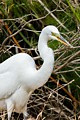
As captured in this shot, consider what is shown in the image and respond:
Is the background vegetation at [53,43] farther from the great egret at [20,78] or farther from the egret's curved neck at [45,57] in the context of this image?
the egret's curved neck at [45,57]

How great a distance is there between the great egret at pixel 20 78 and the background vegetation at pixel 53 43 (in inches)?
18.0

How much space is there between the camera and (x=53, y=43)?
3119 millimetres

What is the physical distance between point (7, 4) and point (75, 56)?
0.64 meters

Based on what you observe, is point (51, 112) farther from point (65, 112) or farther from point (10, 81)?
point (10, 81)

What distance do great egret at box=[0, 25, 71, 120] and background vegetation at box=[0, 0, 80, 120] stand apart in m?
0.46

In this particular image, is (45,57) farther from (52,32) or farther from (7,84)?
(7,84)

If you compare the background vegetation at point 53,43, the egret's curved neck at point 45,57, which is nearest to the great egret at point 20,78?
the egret's curved neck at point 45,57

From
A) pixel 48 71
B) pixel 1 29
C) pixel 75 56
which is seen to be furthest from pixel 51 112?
pixel 48 71

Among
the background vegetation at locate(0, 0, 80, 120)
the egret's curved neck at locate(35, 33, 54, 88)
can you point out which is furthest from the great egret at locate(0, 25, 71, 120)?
the background vegetation at locate(0, 0, 80, 120)

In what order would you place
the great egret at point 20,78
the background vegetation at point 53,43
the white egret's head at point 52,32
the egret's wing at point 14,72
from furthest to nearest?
1. the background vegetation at point 53,43
2. the egret's wing at point 14,72
3. the great egret at point 20,78
4. the white egret's head at point 52,32

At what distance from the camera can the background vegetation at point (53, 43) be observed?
10.1 feet

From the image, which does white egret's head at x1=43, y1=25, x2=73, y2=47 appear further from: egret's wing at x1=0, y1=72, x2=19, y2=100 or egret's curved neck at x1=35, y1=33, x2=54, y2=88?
egret's wing at x1=0, y1=72, x2=19, y2=100

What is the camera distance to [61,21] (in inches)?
129

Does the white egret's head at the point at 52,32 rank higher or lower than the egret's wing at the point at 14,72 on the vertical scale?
higher
